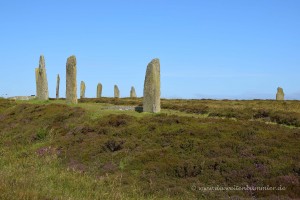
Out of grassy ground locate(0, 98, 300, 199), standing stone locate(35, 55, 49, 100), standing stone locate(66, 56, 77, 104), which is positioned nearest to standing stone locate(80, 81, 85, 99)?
standing stone locate(35, 55, 49, 100)

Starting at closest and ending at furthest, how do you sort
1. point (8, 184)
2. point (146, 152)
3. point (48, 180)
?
point (8, 184), point (48, 180), point (146, 152)

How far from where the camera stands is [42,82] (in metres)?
40.9

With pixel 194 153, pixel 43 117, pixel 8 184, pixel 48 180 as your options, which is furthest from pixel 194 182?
pixel 43 117

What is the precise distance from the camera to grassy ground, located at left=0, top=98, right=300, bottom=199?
1188cm

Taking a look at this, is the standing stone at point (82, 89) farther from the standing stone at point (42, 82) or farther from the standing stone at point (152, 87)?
the standing stone at point (152, 87)

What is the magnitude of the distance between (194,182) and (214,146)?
332cm

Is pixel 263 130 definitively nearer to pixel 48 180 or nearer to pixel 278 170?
pixel 278 170

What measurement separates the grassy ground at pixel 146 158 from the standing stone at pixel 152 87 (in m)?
3.42

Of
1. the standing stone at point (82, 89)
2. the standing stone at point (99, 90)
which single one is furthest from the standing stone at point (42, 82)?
the standing stone at point (99, 90)

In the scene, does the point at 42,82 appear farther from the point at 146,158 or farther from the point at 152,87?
the point at 146,158

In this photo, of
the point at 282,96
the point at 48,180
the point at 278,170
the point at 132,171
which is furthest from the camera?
the point at 282,96

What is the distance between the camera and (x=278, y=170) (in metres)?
13.2

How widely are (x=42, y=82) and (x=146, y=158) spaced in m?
28.4

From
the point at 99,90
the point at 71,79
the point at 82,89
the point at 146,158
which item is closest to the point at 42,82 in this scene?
the point at 71,79
